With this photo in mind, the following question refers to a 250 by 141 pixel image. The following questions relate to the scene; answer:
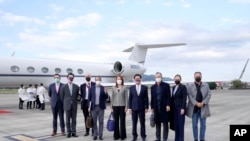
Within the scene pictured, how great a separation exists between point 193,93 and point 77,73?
14.9m

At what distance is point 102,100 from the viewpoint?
7840mm

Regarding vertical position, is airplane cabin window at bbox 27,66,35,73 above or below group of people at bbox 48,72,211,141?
above

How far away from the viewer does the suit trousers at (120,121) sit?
24.8 ft

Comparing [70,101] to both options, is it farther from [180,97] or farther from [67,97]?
[180,97]

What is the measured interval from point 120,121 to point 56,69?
12.7 m

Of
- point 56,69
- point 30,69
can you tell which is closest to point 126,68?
point 56,69

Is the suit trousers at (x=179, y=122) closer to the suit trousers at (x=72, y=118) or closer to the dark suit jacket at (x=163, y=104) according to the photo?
the dark suit jacket at (x=163, y=104)

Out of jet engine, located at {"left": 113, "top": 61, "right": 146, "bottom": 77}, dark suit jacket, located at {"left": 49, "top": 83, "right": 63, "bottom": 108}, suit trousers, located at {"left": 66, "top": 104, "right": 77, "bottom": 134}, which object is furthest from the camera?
jet engine, located at {"left": 113, "top": 61, "right": 146, "bottom": 77}

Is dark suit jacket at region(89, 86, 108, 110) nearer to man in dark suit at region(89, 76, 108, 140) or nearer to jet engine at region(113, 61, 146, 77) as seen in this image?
man in dark suit at region(89, 76, 108, 140)

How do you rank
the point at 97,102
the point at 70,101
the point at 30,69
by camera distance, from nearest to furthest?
1. the point at 97,102
2. the point at 70,101
3. the point at 30,69

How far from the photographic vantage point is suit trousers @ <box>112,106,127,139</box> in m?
7.57

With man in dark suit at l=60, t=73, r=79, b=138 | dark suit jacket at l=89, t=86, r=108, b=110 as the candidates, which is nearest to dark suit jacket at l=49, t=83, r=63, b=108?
man in dark suit at l=60, t=73, r=79, b=138

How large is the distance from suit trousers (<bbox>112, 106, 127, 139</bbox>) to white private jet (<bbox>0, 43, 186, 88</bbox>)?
1129cm

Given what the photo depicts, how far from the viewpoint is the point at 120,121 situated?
7.63 metres
